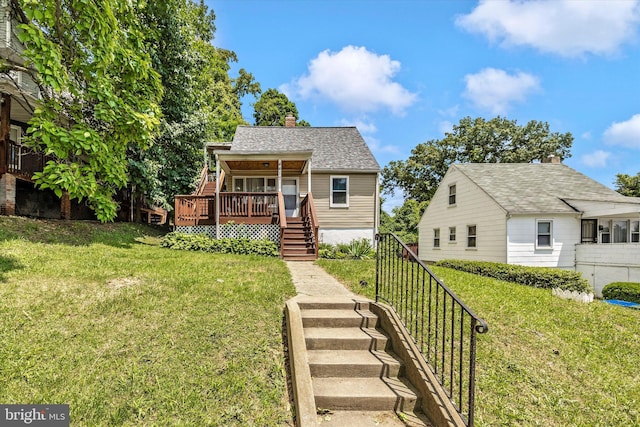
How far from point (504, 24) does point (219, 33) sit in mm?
24166

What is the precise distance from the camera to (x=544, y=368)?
11.7 feet

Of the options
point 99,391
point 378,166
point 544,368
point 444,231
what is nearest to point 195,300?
point 99,391

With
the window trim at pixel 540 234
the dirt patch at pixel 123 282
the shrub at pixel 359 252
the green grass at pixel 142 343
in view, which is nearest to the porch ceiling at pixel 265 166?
the shrub at pixel 359 252

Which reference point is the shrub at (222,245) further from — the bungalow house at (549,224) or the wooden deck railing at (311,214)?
the bungalow house at (549,224)

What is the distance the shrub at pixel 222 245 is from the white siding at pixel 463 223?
9.50 m

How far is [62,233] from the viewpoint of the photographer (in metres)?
9.17

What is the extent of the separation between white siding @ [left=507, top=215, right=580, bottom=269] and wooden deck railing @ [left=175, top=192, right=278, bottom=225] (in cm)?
974

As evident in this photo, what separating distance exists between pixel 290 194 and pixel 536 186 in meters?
11.8

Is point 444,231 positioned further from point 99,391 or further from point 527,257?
point 99,391

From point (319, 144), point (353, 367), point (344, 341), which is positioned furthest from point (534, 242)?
point (353, 367)

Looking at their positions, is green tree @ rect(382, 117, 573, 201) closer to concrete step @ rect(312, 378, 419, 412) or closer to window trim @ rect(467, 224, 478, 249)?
window trim @ rect(467, 224, 478, 249)

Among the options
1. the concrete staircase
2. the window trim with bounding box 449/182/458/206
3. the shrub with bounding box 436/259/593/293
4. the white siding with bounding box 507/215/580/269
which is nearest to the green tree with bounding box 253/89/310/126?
the window trim with bounding box 449/182/458/206

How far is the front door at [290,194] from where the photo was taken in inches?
575

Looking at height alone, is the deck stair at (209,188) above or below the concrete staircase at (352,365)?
above
